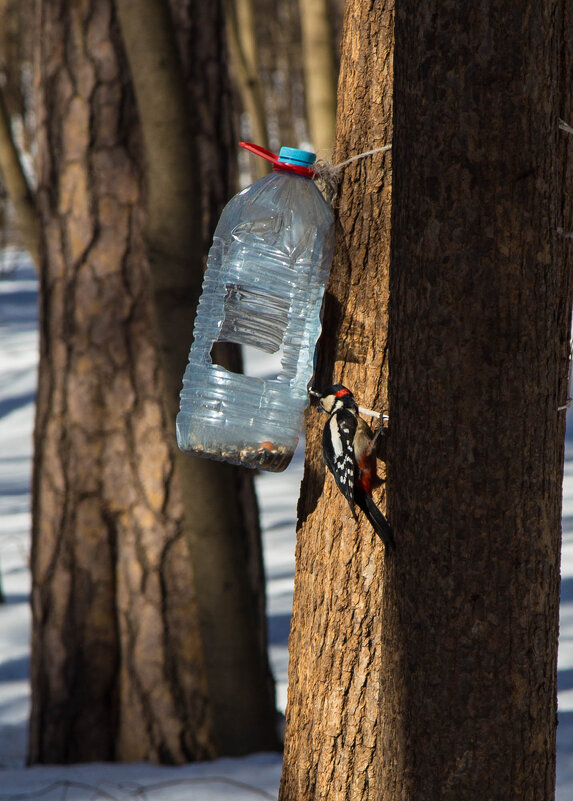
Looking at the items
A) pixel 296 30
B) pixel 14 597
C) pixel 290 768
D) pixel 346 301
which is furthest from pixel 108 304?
pixel 296 30

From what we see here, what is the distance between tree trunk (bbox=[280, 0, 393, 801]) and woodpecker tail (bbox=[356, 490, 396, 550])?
0.12 meters

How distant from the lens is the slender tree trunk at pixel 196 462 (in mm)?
2537

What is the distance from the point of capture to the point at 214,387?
2.51m

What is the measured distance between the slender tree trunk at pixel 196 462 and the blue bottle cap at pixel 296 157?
0.98 metres

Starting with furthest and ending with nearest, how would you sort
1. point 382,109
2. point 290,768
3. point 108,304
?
point 108,304
point 290,768
point 382,109

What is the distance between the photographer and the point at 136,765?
10.7ft

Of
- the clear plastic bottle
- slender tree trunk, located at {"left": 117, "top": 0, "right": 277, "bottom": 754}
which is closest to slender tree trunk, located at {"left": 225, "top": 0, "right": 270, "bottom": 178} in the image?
slender tree trunk, located at {"left": 117, "top": 0, "right": 277, "bottom": 754}

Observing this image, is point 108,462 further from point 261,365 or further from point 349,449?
point 261,365

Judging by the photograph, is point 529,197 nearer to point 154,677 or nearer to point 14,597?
point 154,677

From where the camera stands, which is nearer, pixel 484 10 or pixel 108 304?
pixel 484 10

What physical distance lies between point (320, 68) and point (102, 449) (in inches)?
190

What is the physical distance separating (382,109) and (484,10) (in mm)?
401

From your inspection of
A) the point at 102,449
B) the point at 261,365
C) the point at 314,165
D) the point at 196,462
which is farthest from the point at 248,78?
the point at 314,165

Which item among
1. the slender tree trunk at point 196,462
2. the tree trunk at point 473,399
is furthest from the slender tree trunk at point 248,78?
the tree trunk at point 473,399
